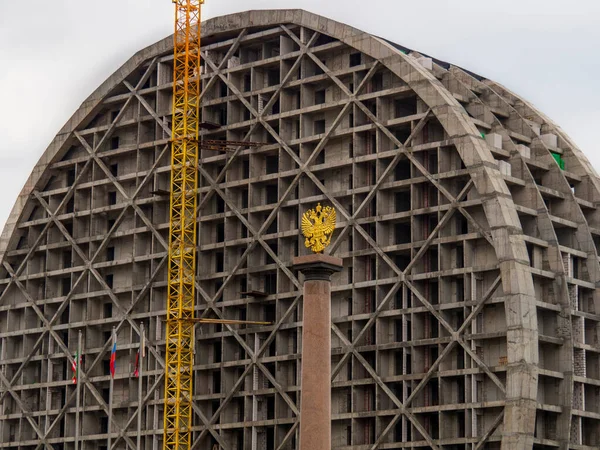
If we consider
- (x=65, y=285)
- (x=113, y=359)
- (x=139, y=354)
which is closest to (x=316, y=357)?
(x=113, y=359)

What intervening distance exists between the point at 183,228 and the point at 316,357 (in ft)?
107

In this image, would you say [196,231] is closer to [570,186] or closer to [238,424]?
[238,424]

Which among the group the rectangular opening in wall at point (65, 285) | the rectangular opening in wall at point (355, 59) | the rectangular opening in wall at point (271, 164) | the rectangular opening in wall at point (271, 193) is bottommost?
the rectangular opening in wall at point (65, 285)

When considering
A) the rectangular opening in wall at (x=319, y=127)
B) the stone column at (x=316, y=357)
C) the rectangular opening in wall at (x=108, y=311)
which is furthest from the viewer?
the rectangular opening in wall at (x=108, y=311)

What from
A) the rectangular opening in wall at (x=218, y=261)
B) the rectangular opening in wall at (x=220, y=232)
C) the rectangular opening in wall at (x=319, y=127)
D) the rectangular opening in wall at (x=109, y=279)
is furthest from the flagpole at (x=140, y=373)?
the rectangular opening in wall at (x=319, y=127)

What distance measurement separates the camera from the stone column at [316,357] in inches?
2987

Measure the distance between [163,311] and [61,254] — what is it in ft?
37.9

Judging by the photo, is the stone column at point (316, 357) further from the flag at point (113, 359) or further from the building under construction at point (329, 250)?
the flag at point (113, 359)

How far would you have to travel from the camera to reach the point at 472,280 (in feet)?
311

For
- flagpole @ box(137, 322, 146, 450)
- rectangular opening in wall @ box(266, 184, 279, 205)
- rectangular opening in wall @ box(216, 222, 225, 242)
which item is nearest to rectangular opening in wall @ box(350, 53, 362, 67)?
rectangular opening in wall @ box(266, 184, 279, 205)

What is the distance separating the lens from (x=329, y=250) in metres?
101

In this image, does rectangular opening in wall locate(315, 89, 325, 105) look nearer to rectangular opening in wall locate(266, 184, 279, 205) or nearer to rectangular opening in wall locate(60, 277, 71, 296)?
rectangular opening in wall locate(266, 184, 279, 205)

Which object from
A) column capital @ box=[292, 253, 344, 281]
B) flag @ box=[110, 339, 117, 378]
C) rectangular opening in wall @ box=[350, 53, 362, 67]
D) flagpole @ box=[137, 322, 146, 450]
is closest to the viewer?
column capital @ box=[292, 253, 344, 281]

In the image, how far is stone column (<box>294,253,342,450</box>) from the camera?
75.9 m
